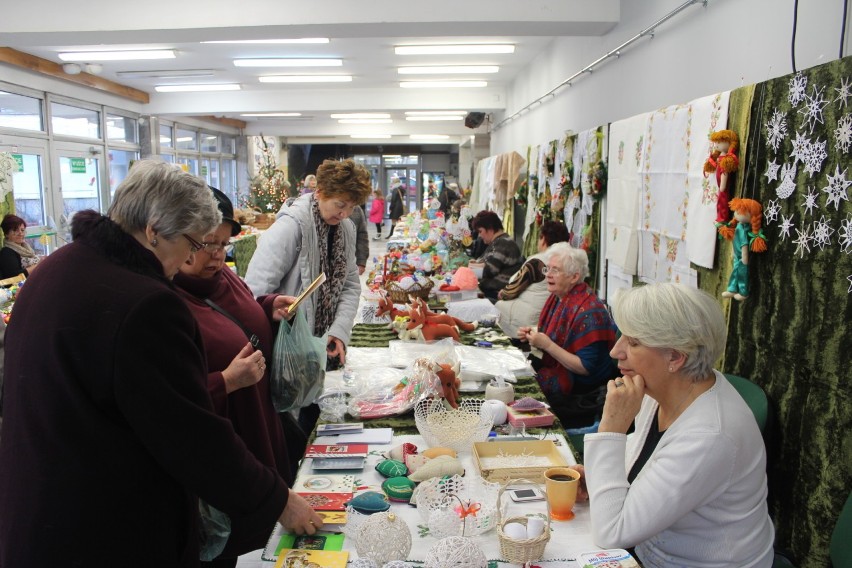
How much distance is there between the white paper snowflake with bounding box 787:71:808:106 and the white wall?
15cm

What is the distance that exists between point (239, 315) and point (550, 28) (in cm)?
Result: 407

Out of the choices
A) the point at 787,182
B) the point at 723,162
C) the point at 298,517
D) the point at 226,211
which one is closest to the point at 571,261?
the point at 723,162

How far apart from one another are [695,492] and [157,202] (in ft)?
4.36

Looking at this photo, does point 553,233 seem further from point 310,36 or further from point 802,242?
point 802,242

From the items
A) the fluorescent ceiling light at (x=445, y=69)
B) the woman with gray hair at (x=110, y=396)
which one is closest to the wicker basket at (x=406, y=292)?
the woman with gray hair at (x=110, y=396)

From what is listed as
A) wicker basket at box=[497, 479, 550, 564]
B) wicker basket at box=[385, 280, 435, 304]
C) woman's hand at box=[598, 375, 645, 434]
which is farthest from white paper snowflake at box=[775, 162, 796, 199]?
wicker basket at box=[385, 280, 435, 304]

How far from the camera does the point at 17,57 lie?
25.9ft

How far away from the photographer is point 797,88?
2.33 m

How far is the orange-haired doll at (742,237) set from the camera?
2611 mm

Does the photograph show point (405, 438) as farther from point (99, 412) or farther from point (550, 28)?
point (550, 28)

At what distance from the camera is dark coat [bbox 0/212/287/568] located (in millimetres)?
1199

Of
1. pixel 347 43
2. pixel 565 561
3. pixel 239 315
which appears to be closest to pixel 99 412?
pixel 239 315

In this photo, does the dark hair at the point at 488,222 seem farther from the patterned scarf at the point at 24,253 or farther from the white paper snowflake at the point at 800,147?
the patterned scarf at the point at 24,253

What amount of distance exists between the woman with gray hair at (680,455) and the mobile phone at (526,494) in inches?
7.9
